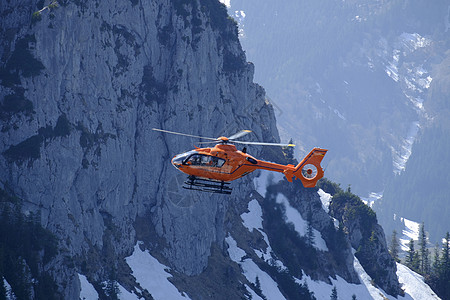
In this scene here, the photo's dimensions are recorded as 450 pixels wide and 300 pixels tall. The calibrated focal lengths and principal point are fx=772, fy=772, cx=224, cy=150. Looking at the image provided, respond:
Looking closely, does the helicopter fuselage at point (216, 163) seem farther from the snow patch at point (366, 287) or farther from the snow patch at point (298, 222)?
the snow patch at point (298, 222)

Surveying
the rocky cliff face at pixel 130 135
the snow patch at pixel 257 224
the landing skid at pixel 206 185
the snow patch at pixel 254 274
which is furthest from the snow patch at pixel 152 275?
the landing skid at pixel 206 185

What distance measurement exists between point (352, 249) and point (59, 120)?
76310mm

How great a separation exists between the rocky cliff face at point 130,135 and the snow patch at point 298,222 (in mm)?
842

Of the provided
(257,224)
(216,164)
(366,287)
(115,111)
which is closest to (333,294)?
(366,287)

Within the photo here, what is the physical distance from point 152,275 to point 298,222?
148 feet

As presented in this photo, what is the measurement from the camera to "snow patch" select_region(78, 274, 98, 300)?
104250 millimetres

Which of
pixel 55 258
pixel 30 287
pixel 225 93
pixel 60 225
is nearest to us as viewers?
pixel 30 287

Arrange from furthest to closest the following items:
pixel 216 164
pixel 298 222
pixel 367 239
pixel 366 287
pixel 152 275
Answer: pixel 367 239 < pixel 298 222 < pixel 366 287 < pixel 152 275 < pixel 216 164

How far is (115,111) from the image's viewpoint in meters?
120

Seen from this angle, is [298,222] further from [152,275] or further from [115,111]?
[115,111]

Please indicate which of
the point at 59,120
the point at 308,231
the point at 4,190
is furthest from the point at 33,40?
the point at 308,231

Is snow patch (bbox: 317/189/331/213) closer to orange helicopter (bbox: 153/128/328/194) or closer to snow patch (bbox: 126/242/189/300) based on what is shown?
snow patch (bbox: 126/242/189/300)

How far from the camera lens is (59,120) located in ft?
361

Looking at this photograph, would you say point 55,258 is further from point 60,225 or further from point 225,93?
point 225,93
